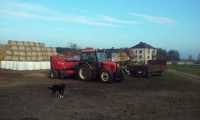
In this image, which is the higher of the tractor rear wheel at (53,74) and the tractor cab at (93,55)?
the tractor cab at (93,55)

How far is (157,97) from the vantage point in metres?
17.0

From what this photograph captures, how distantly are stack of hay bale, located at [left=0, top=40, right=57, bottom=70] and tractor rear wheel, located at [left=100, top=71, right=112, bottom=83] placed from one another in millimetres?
19111

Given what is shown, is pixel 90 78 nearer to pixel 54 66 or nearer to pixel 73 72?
pixel 73 72

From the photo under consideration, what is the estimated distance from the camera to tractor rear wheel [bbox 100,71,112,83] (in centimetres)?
2412

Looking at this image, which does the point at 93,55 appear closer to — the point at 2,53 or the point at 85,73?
the point at 85,73

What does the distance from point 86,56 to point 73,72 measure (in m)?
2.16

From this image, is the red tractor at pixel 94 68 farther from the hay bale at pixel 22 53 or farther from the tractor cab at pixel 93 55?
the hay bale at pixel 22 53

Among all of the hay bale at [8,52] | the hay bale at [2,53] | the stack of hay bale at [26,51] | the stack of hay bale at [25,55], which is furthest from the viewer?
the stack of hay bale at [26,51]

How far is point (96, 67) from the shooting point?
24.7m

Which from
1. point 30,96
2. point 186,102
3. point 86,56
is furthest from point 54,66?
point 186,102

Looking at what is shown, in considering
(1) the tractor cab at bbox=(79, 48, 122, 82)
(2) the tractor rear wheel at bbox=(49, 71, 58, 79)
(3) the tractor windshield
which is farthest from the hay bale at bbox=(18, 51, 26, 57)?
(3) the tractor windshield

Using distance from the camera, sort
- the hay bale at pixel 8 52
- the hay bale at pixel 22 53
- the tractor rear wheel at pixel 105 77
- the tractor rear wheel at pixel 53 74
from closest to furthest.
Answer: the tractor rear wheel at pixel 105 77 → the tractor rear wheel at pixel 53 74 → the hay bale at pixel 8 52 → the hay bale at pixel 22 53

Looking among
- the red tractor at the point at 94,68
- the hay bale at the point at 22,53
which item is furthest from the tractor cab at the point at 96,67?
the hay bale at the point at 22,53

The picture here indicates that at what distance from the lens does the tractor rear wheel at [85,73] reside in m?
24.9
